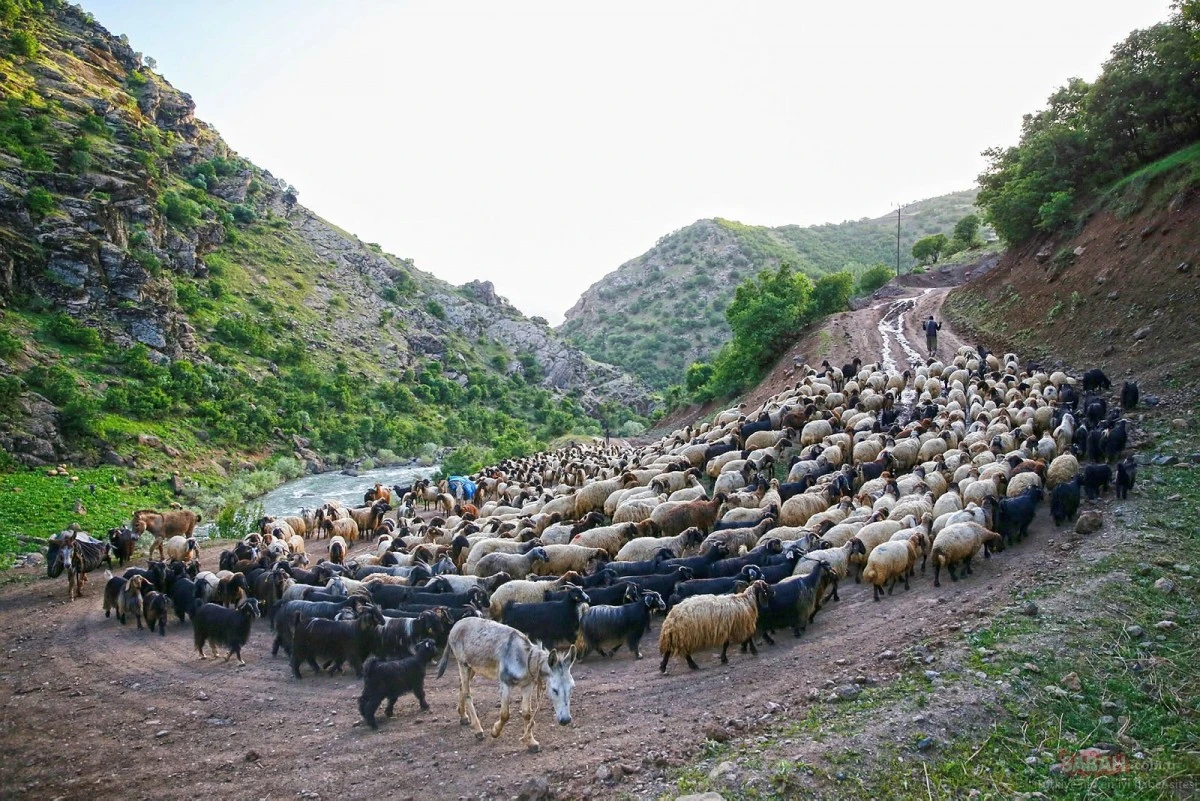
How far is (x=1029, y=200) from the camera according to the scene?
1220 inches

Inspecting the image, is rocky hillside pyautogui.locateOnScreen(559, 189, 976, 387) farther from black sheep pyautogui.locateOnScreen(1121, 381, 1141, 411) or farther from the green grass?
black sheep pyautogui.locateOnScreen(1121, 381, 1141, 411)

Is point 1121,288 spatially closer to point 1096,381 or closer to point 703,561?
point 1096,381

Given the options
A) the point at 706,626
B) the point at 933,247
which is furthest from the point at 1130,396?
the point at 933,247

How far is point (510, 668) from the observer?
8.06 meters

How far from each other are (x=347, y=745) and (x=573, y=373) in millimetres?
65777

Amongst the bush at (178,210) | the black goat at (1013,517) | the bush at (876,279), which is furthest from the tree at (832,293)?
the bush at (178,210)

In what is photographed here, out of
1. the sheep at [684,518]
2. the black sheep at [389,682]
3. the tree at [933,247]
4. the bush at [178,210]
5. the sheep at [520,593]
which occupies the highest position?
the bush at [178,210]

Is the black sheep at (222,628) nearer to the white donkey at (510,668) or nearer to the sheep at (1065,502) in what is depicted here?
the white donkey at (510,668)

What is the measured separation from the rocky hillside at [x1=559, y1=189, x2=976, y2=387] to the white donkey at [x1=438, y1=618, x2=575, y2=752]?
235ft

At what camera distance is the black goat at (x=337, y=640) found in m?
10.5

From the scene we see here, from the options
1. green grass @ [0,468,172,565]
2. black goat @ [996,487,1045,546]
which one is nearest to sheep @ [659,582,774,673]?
black goat @ [996,487,1045,546]

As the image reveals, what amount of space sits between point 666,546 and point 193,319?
141 ft

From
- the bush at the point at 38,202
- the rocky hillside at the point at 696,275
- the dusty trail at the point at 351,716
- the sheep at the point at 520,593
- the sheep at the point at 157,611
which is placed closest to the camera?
the dusty trail at the point at 351,716

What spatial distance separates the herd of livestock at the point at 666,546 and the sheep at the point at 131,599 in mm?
50
